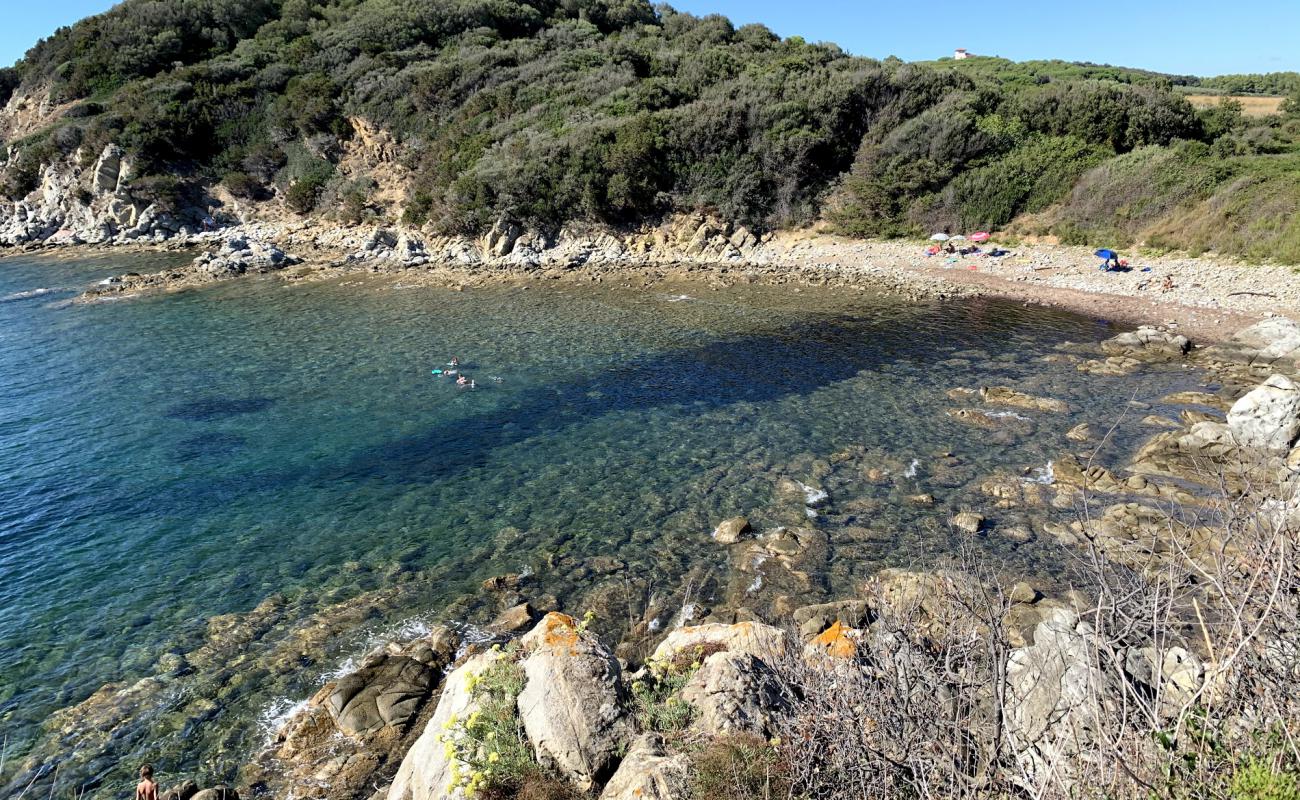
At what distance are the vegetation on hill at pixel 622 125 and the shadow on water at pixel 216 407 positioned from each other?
24736 millimetres

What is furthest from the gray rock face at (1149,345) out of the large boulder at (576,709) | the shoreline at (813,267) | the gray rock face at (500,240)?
the gray rock face at (500,240)

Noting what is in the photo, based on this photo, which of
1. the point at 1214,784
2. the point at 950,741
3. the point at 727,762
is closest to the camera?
the point at 1214,784

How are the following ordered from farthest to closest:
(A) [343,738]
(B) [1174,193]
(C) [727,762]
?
(B) [1174,193] → (A) [343,738] → (C) [727,762]

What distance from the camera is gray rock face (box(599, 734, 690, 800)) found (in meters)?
5.92

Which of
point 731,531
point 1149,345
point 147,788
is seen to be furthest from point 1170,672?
point 1149,345

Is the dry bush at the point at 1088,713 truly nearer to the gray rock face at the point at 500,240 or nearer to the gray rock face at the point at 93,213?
the gray rock face at the point at 500,240

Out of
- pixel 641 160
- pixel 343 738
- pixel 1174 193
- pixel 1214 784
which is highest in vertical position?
pixel 641 160

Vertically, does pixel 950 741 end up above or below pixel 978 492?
above

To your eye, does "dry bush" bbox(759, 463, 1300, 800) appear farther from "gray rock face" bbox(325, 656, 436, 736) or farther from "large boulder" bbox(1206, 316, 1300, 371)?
"large boulder" bbox(1206, 316, 1300, 371)

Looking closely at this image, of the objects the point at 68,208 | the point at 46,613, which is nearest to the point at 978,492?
the point at 46,613

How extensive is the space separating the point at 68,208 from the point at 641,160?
48.5 m

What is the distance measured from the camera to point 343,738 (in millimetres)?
9320

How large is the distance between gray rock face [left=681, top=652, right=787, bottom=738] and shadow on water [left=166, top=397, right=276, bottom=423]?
59.9 ft

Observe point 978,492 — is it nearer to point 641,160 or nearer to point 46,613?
point 46,613
